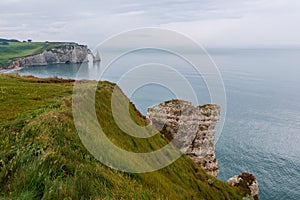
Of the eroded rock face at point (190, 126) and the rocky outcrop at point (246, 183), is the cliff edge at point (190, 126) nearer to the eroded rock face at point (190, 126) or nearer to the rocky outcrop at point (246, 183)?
the eroded rock face at point (190, 126)

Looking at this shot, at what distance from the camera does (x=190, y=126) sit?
165 ft

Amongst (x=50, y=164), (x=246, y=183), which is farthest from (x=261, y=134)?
(x=50, y=164)

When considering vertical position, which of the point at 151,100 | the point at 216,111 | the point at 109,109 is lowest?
the point at 151,100

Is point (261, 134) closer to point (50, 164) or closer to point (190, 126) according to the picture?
point (190, 126)

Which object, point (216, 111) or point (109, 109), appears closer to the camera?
point (109, 109)

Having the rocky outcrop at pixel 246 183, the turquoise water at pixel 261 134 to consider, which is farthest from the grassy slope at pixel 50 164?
the rocky outcrop at pixel 246 183

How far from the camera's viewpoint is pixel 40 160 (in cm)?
1009

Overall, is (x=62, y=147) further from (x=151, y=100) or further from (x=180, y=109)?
(x=151, y=100)

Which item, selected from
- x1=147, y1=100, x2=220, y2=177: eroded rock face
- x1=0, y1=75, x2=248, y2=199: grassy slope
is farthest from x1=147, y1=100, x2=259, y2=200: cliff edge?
x1=0, y1=75, x2=248, y2=199: grassy slope

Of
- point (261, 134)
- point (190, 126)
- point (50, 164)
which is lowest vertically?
point (261, 134)

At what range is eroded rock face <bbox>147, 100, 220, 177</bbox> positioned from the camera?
159ft

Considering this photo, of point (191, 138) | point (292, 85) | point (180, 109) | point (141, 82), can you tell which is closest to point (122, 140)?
point (180, 109)

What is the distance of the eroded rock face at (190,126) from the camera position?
48500 millimetres

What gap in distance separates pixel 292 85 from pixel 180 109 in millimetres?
144262
